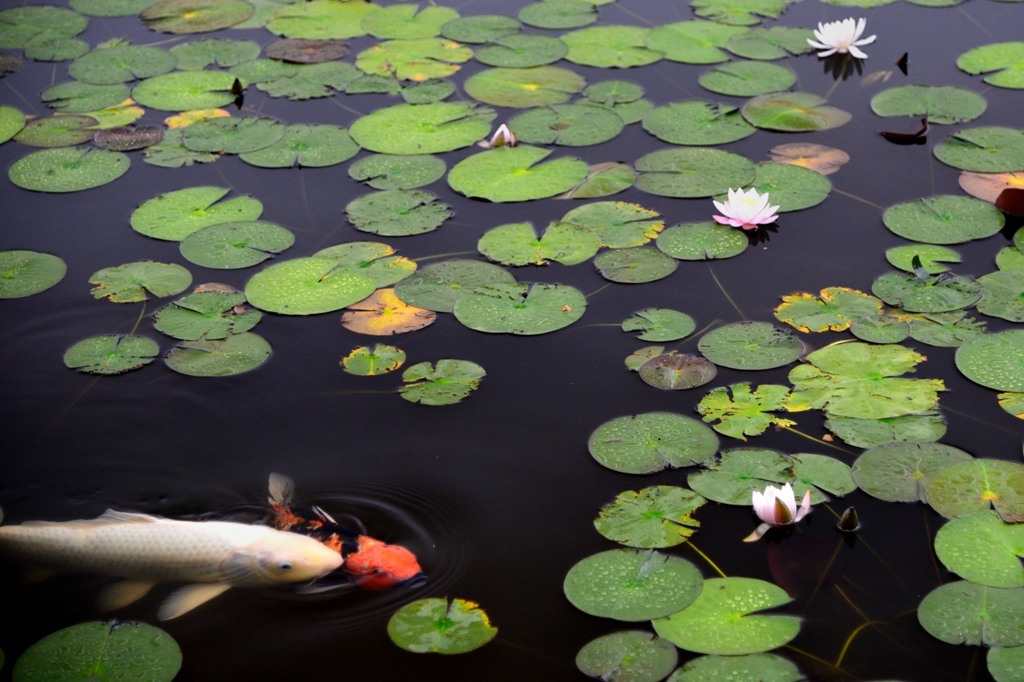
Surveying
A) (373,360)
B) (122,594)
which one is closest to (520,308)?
(373,360)

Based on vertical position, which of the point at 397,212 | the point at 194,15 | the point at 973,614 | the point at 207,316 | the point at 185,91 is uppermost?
the point at 194,15

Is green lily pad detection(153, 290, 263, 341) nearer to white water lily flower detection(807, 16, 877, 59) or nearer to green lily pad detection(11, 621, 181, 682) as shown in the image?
green lily pad detection(11, 621, 181, 682)

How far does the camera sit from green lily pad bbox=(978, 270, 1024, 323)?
372 centimetres

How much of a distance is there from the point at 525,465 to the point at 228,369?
1.16 metres

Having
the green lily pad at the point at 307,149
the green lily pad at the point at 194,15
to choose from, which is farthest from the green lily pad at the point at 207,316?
the green lily pad at the point at 194,15

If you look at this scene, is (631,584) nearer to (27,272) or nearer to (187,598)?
(187,598)

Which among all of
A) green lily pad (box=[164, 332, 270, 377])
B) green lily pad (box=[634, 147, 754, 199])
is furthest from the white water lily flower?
green lily pad (box=[164, 332, 270, 377])

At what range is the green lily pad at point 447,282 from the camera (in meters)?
3.94

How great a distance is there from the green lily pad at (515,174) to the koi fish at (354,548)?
189cm

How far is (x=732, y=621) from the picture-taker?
266 centimetres

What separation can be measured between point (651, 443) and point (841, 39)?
329 centimetres

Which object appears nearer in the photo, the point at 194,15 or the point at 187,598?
the point at 187,598

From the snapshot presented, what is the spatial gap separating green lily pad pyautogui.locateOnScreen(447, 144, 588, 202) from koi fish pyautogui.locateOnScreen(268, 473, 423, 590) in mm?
1895

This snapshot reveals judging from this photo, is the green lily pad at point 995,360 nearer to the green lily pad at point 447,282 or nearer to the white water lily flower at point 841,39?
the green lily pad at point 447,282
